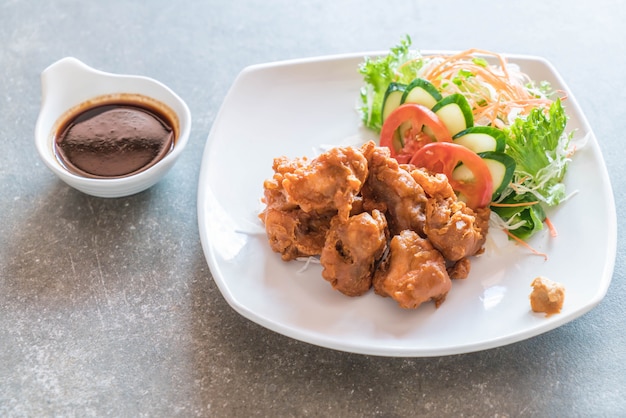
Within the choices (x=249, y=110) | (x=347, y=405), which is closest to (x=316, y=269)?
(x=347, y=405)

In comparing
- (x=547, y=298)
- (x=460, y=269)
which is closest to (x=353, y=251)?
(x=460, y=269)

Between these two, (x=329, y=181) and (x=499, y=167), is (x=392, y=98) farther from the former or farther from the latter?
(x=329, y=181)

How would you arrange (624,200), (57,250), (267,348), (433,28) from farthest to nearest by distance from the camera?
(433,28) → (624,200) → (57,250) → (267,348)

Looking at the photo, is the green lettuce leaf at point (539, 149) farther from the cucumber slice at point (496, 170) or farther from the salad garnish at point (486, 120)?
the cucumber slice at point (496, 170)

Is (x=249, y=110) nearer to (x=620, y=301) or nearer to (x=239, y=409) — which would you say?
(x=239, y=409)

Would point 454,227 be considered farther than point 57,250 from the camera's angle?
No

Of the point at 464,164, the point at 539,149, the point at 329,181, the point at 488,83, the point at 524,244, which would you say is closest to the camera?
the point at 329,181

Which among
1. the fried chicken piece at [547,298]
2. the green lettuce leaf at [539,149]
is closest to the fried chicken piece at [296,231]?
the fried chicken piece at [547,298]

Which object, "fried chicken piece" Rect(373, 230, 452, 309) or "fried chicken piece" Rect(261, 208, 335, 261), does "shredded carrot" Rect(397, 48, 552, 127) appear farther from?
"fried chicken piece" Rect(261, 208, 335, 261)
